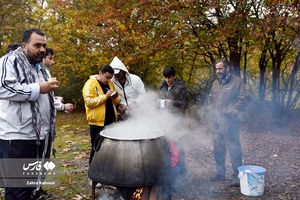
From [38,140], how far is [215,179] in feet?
9.65

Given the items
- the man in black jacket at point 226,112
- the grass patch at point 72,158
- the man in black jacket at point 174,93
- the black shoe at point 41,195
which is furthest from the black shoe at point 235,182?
A: the black shoe at point 41,195

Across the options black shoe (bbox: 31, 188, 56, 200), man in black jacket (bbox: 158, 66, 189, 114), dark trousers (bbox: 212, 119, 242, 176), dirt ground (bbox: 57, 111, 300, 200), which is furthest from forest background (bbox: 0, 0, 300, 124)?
black shoe (bbox: 31, 188, 56, 200)

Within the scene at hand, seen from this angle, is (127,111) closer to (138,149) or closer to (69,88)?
(138,149)

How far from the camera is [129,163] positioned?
262cm

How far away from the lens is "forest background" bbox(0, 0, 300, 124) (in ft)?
20.7

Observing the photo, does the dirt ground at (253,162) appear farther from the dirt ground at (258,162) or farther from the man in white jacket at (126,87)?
the man in white jacket at (126,87)

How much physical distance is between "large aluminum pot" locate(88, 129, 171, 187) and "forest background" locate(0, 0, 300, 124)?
364cm

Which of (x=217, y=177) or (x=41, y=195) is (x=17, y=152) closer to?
(x=41, y=195)

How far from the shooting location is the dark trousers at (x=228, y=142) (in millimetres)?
4277

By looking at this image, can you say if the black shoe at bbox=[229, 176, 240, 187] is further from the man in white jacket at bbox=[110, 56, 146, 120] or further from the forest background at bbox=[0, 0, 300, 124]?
the forest background at bbox=[0, 0, 300, 124]

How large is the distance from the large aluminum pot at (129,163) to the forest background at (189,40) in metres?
3.64

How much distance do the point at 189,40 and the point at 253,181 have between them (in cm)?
426

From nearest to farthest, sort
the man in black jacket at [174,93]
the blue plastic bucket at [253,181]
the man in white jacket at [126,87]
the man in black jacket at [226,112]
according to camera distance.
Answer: the blue plastic bucket at [253,181]
the man in black jacket at [226,112]
the man in black jacket at [174,93]
the man in white jacket at [126,87]

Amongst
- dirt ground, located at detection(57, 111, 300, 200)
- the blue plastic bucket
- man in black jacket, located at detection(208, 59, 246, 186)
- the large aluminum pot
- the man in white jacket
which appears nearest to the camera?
the large aluminum pot
